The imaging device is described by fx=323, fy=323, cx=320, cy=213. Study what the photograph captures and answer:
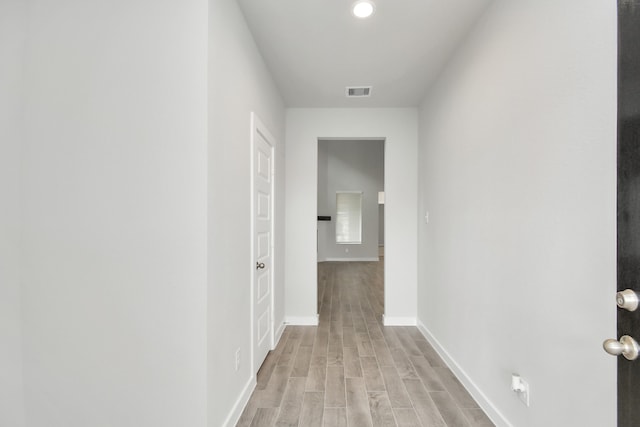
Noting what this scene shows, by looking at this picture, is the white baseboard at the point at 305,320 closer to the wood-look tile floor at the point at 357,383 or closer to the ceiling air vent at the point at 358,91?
the wood-look tile floor at the point at 357,383

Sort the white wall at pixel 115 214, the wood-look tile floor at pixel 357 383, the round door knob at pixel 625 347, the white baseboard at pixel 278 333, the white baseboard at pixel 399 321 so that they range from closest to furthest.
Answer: the round door knob at pixel 625 347, the white wall at pixel 115 214, the wood-look tile floor at pixel 357 383, the white baseboard at pixel 278 333, the white baseboard at pixel 399 321

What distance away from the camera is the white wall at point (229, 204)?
67.6 inches

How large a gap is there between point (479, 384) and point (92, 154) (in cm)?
277

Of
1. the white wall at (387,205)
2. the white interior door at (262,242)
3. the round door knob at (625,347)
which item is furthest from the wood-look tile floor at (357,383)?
the round door knob at (625,347)

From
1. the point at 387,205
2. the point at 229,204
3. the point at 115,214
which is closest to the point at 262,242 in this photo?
the point at 229,204

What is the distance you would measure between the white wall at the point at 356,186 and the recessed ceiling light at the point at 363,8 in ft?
26.6

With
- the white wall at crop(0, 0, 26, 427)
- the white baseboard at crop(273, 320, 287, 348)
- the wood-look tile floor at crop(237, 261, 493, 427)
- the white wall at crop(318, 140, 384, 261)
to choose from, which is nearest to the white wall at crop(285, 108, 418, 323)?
the white baseboard at crop(273, 320, 287, 348)

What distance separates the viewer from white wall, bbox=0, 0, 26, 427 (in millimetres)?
1720

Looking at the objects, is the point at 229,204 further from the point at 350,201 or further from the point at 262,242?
the point at 350,201

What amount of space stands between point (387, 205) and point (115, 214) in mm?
3027

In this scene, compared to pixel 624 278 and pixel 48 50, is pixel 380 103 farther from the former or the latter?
pixel 624 278

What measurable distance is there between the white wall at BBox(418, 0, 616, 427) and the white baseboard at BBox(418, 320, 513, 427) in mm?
17

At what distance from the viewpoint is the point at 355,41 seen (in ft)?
8.31

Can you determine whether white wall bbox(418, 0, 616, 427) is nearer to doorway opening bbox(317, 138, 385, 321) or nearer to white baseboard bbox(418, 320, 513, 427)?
white baseboard bbox(418, 320, 513, 427)
